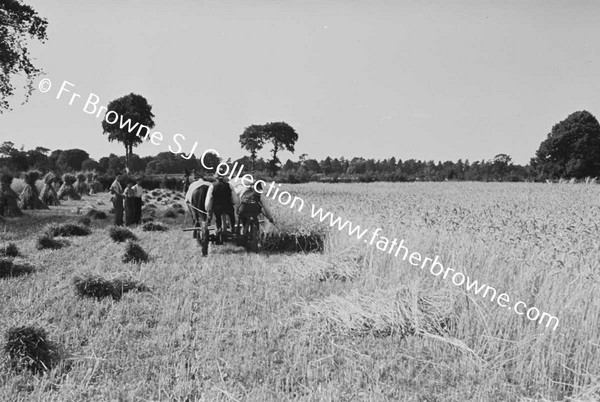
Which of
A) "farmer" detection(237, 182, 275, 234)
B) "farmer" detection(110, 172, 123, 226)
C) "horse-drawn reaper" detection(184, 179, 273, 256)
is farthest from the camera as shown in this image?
"farmer" detection(110, 172, 123, 226)

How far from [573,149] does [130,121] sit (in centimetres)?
6926

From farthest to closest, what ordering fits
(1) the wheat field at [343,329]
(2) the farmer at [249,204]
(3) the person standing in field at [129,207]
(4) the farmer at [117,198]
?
1. (3) the person standing in field at [129,207]
2. (4) the farmer at [117,198]
3. (2) the farmer at [249,204]
4. (1) the wheat field at [343,329]

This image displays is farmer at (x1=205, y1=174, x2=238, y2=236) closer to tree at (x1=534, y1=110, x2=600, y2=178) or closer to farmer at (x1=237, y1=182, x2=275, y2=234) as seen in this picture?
farmer at (x1=237, y1=182, x2=275, y2=234)

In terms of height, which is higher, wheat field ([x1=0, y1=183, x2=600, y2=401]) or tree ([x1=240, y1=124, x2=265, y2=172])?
tree ([x1=240, y1=124, x2=265, y2=172])

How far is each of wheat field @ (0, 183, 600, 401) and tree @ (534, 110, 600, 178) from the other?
55.1m

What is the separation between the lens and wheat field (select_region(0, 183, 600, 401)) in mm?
3537

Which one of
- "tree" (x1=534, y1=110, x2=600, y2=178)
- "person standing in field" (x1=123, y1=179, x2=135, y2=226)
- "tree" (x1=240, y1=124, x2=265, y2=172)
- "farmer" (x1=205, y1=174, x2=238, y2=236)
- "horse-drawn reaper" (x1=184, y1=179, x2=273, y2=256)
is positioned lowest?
"person standing in field" (x1=123, y1=179, x2=135, y2=226)

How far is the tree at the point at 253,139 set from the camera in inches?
3159

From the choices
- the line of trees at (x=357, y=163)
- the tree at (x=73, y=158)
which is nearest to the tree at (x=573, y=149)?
the line of trees at (x=357, y=163)

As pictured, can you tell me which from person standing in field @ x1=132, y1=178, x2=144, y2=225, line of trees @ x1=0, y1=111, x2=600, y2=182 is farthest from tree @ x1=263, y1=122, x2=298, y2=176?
person standing in field @ x1=132, y1=178, x2=144, y2=225

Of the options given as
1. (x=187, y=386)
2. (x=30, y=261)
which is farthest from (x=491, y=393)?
(x=30, y=261)

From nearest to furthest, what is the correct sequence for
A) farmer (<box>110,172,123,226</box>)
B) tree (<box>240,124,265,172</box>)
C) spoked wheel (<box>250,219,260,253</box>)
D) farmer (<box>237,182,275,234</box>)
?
farmer (<box>237,182,275,234</box>) < spoked wheel (<box>250,219,260,253</box>) < farmer (<box>110,172,123,226</box>) < tree (<box>240,124,265,172</box>)

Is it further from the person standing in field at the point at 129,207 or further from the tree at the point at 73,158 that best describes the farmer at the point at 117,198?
the tree at the point at 73,158

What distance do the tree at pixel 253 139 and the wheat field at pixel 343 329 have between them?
243 feet
